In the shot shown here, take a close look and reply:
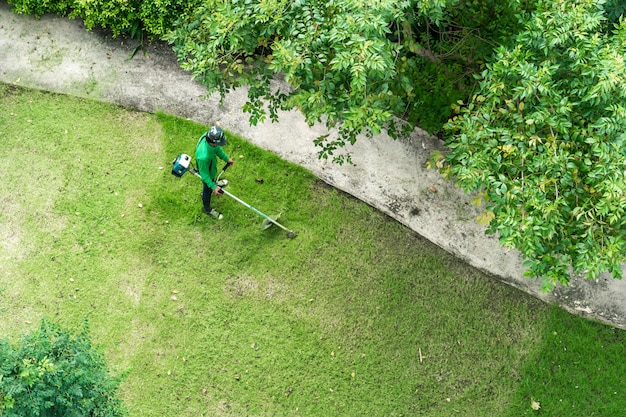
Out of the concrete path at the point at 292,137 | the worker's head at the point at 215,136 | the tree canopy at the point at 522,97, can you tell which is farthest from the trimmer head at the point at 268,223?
the tree canopy at the point at 522,97

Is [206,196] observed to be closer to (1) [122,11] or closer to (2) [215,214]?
(2) [215,214]

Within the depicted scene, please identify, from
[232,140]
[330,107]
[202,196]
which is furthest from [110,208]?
[330,107]

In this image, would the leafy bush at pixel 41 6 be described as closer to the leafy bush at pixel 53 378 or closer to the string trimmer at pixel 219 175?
the string trimmer at pixel 219 175

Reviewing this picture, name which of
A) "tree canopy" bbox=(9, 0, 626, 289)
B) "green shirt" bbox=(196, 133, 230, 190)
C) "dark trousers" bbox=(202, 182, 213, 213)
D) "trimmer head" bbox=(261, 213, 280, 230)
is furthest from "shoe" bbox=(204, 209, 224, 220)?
"tree canopy" bbox=(9, 0, 626, 289)

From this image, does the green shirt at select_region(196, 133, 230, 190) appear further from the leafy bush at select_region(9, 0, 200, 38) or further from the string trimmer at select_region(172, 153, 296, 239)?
the leafy bush at select_region(9, 0, 200, 38)

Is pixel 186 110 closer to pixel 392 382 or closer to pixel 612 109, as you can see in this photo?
pixel 392 382

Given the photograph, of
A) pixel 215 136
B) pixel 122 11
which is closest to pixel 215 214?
pixel 215 136
